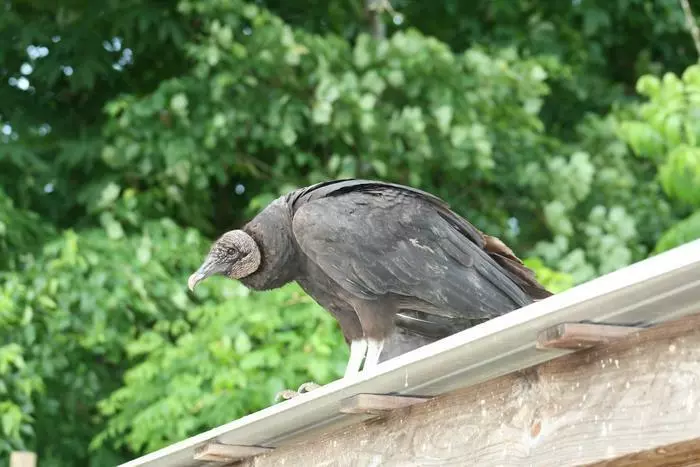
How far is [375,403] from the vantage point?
86.4 inches

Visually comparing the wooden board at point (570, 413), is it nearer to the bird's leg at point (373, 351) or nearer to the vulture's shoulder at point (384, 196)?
the bird's leg at point (373, 351)

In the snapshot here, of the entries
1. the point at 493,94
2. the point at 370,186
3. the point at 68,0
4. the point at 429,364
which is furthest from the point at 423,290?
the point at 68,0

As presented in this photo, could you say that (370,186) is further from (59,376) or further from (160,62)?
(160,62)

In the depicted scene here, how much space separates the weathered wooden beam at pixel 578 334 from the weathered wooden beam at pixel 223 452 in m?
1.04

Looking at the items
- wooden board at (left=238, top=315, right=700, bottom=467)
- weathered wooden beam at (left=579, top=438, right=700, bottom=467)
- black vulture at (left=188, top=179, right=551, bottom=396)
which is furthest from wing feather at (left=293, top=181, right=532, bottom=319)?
weathered wooden beam at (left=579, top=438, right=700, bottom=467)

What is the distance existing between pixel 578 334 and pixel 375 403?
0.53m

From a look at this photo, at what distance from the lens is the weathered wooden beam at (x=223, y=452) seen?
2.64 meters

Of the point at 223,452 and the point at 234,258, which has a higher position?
the point at 234,258

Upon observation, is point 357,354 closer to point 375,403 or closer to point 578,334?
point 375,403

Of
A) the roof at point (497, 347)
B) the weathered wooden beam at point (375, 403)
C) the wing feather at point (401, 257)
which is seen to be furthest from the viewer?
the wing feather at point (401, 257)

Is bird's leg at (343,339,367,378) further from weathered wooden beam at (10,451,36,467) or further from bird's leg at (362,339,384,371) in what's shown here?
weathered wooden beam at (10,451,36,467)

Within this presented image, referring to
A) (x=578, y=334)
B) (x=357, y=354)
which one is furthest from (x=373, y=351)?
(x=578, y=334)

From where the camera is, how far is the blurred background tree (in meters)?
5.66

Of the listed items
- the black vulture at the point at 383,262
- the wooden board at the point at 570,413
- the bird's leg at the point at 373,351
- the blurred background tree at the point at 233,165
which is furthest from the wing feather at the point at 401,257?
the blurred background tree at the point at 233,165
